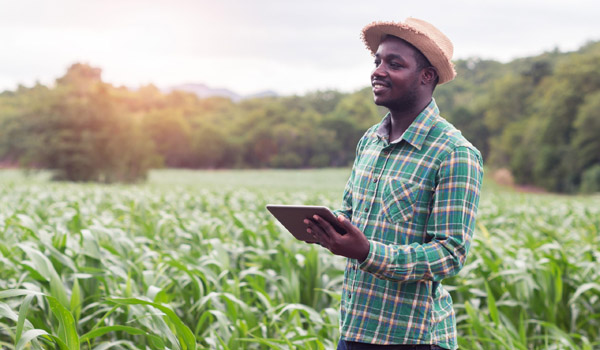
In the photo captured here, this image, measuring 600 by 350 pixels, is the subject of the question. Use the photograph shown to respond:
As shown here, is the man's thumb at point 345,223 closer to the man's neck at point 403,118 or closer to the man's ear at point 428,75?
the man's neck at point 403,118

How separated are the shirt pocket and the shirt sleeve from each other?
0.07 m

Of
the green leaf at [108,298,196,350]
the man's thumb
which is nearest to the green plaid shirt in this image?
the man's thumb

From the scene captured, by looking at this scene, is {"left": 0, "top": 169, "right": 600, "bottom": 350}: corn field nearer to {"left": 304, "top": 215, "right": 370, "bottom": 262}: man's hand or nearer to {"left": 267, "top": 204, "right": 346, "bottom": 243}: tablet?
{"left": 267, "top": 204, "right": 346, "bottom": 243}: tablet

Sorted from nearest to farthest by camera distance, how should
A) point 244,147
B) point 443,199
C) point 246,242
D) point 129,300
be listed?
point 443,199
point 129,300
point 246,242
point 244,147

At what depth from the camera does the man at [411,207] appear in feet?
5.75

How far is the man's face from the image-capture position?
1.86 m

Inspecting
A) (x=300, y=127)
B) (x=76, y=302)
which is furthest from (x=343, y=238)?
(x=300, y=127)

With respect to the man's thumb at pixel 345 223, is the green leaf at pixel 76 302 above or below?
below

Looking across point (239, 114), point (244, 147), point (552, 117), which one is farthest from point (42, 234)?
point (239, 114)

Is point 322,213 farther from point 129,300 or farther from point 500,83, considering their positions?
point 500,83

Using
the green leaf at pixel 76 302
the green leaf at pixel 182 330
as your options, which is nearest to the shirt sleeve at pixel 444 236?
the green leaf at pixel 182 330

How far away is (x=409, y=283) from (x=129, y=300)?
1174 mm

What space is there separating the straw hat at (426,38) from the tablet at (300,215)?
0.63 m

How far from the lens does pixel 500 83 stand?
5503 centimetres
